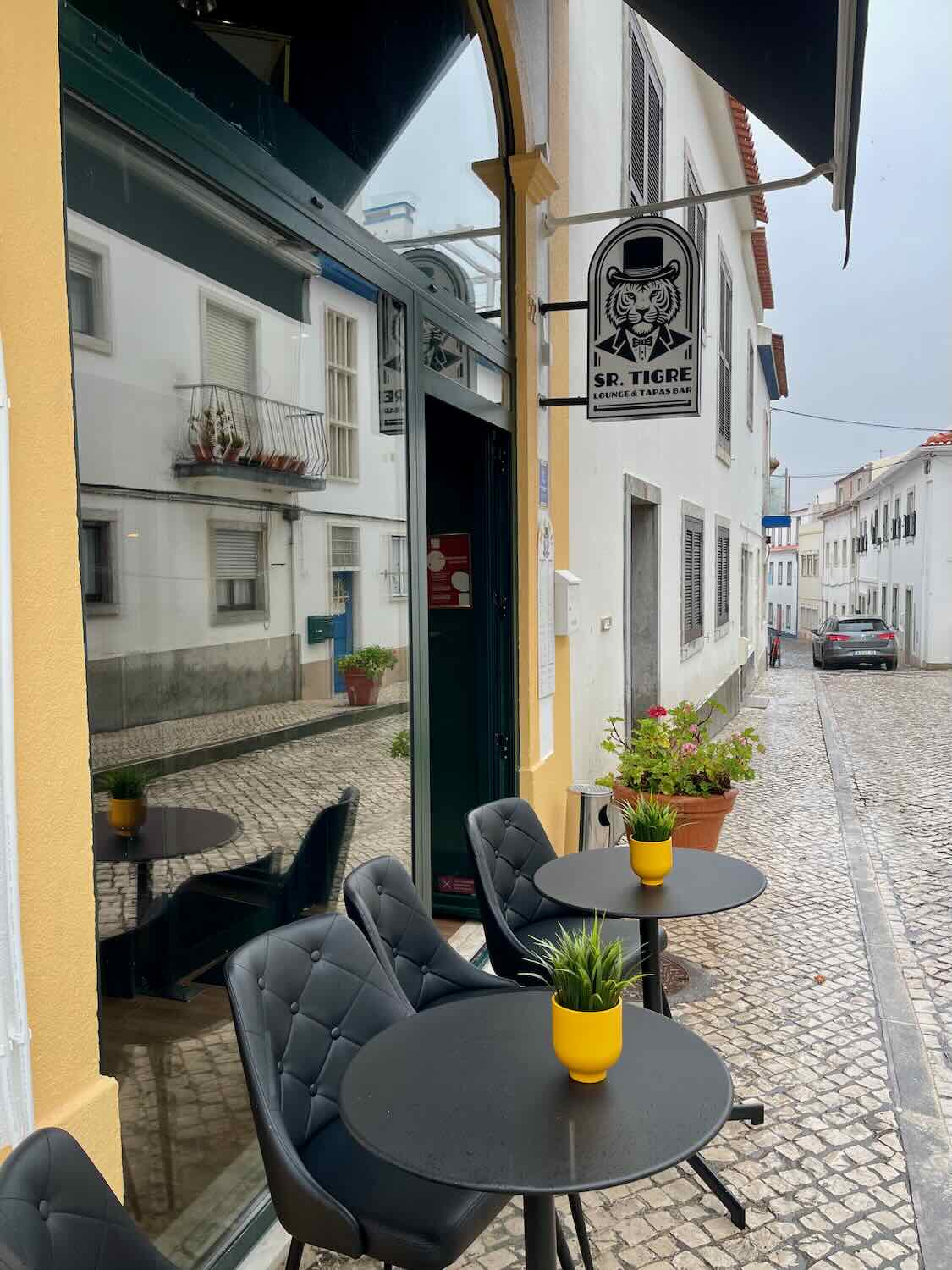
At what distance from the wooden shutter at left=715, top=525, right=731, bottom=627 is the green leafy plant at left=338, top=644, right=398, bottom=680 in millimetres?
9640

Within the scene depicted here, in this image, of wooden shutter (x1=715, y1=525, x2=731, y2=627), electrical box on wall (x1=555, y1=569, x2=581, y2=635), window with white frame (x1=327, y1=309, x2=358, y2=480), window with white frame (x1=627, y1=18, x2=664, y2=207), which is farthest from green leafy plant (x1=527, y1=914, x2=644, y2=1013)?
wooden shutter (x1=715, y1=525, x2=731, y2=627)

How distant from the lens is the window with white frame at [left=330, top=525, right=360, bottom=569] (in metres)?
3.04

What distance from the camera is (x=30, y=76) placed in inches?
64.2

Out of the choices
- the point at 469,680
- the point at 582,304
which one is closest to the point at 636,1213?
the point at 469,680

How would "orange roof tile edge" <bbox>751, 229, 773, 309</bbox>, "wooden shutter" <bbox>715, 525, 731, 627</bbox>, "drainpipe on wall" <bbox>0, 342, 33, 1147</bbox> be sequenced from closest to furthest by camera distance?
"drainpipe on wall" <bbox>0, 342, 33, 1147</bbox> < "wooden shutter" <bbox>715, 525, 731, 627</bbox> < "orange roof tile edge" <bbox>751, 229, 773, 309</bbox>

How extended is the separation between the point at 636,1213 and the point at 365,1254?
3.71 feet

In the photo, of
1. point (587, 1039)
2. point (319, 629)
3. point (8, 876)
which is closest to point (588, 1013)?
point (587, 1039)

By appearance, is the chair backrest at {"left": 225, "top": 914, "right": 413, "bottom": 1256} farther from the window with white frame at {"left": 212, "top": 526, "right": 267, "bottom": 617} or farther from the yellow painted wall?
the window with white frame at {"left": 212, "top": 526, "right": 267, "bottom": 617}

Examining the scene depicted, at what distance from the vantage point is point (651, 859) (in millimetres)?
3080

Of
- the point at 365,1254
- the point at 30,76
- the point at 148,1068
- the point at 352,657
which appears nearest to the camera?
the point at 30,76

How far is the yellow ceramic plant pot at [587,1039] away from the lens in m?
1.76

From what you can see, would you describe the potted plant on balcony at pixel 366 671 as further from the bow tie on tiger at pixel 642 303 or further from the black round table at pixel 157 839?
the bow tie on tiger at pixel 642 303

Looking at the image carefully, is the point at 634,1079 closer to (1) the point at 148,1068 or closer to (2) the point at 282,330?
(1) the point at 148,1068

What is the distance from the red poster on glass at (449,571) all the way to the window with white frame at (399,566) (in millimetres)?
1214
